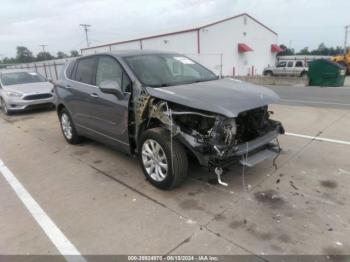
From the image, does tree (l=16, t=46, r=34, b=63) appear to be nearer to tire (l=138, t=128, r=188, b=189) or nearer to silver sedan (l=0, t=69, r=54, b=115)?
silver sedan (l=0, t=69, r=54, b=115)

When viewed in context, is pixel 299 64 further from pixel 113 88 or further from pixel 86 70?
pixel 113 88

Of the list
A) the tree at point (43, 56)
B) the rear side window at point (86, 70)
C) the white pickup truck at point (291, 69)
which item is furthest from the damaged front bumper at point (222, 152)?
the tree at point (43, 56)

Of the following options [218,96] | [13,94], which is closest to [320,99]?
[218,96]

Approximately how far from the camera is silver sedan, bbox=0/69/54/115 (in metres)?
9.59

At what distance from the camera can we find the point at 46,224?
124 inches

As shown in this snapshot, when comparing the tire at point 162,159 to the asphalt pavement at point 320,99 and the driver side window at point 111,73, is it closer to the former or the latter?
the driver side window at point 111,73

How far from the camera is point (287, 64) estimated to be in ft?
82.9

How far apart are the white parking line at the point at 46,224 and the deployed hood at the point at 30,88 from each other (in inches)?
240

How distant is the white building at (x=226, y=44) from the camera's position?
1045 inches

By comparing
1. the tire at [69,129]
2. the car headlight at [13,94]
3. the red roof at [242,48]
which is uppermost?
the red roof at [242,48]

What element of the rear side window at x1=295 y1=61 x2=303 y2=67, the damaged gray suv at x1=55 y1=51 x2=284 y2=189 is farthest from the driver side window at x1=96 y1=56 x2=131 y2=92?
the rear side window at x1=295 y1=61 x2=303 y2=67

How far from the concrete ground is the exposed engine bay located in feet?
1.89

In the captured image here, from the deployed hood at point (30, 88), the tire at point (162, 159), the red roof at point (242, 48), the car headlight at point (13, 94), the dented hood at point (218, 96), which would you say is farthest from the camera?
the red roof at point (242, 48)

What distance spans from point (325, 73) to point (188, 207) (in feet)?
51.7
